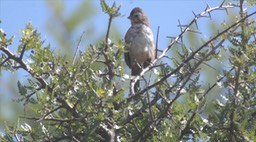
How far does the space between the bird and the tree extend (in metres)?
2.50

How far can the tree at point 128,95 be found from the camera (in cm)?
341

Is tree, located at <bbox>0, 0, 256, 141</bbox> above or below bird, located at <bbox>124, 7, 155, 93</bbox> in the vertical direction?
below

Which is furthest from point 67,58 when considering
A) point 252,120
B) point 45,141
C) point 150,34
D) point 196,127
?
point 150,34

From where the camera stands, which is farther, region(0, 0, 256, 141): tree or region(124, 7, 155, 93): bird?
region(124, 7, 155, 93): bird

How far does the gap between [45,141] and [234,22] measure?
1434 mm

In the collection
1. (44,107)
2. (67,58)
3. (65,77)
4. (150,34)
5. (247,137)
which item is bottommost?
(247,137)

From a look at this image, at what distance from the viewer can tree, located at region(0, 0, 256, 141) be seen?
3.41m

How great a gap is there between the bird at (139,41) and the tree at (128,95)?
8.20 ft

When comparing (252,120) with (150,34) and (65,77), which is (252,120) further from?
(150,34)

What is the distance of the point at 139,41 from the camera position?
643 centimetres

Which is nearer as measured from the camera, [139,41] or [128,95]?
[128,95]

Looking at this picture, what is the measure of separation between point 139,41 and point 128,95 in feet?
8.71

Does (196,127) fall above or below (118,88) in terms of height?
below

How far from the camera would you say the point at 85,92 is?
3.42 m
